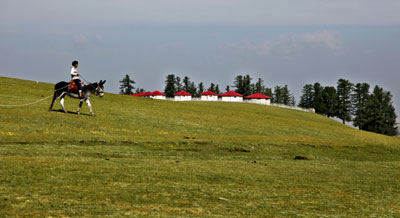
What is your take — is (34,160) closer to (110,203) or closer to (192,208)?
(110,203)

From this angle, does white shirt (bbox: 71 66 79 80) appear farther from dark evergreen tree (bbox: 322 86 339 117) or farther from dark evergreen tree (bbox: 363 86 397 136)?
dark evergreen tree (bbox: 322 86 339 117)

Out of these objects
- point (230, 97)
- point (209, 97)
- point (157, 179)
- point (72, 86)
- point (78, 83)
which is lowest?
point (157, 179)

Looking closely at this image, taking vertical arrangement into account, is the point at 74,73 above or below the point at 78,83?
above

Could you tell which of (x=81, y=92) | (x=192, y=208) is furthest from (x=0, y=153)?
(x=81, y=92)

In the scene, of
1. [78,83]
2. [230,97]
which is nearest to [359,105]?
[230,97]

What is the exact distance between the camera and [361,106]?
176000 millimetres

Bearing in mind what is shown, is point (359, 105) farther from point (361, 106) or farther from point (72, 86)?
point (72, 86)

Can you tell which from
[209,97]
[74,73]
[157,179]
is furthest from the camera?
[209,97]

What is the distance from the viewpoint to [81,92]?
3612 cm

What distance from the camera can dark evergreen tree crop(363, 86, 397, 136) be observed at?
158750mm

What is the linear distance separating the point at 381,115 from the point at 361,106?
16207mm

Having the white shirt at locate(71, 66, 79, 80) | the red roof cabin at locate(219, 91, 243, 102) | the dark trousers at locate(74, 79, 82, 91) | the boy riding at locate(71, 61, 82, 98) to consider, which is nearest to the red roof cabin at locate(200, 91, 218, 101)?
the red roof cabin at locate(219, 91, 243, 102)

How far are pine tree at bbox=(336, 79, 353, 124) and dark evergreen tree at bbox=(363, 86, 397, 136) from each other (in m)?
9.54

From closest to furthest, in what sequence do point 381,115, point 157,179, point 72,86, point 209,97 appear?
point 157,179, point 72,86, point 381,115, point 209,97
